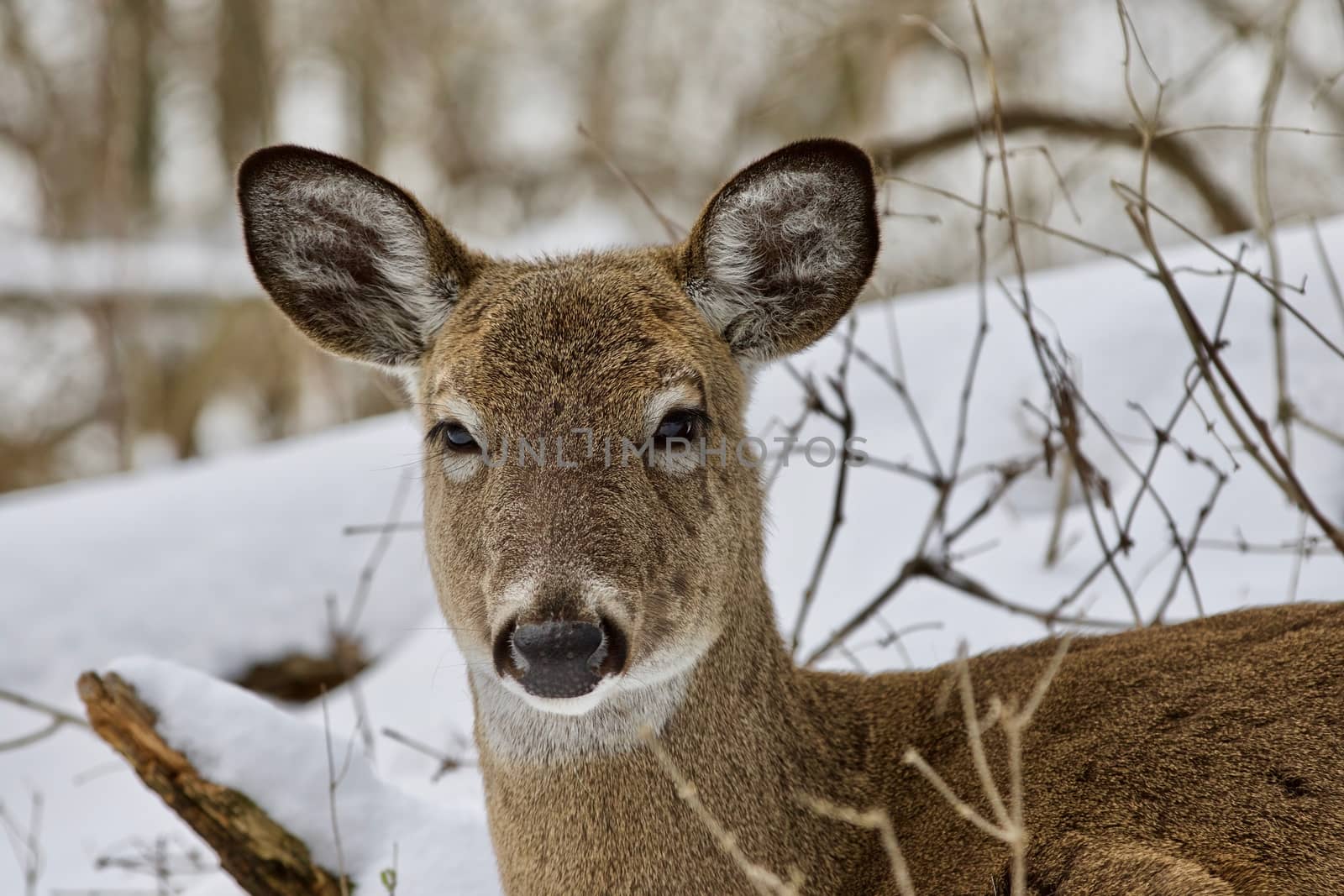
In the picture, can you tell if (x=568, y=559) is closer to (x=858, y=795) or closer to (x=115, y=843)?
(x=858, y=795)

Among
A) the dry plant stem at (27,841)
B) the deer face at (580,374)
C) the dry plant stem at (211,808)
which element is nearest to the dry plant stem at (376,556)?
the dry plant stem at (27,841)

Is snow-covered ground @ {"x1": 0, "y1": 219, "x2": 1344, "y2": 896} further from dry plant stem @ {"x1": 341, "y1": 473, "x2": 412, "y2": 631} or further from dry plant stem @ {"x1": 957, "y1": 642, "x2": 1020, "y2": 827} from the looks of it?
dry plant stem @ {"x1": 957, "y1": 642, "x2": 1020, "y2": 827}

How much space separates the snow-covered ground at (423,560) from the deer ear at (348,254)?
1.88 feet

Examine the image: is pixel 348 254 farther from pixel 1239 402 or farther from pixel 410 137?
pixel 410 137

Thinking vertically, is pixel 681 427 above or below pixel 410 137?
below

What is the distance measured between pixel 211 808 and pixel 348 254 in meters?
1.47

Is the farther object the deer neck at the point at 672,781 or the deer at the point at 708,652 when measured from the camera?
the deer neck at the point at 672,781

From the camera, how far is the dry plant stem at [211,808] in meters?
3.60

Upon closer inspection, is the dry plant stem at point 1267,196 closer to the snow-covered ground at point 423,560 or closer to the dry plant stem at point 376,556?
the snow-covered ground at point 423,560

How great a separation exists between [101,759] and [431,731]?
1662mm

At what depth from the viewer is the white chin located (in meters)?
2.53

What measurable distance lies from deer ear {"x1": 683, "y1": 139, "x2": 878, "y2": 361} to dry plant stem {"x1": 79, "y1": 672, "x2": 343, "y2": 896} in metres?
1.73

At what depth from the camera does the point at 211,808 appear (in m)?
3.61

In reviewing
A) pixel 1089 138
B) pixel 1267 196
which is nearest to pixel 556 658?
pixel 1267 196
